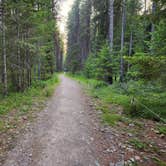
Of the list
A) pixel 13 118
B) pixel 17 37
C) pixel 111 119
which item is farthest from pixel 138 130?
pixel 17 37

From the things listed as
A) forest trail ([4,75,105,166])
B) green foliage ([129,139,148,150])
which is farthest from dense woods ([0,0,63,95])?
green foliage ([129,139,148,150])

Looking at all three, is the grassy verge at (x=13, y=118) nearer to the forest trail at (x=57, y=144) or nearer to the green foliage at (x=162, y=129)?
the forest trail at (x=57, y=144)

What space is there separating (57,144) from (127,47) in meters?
18.4

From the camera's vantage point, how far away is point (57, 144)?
143 inches

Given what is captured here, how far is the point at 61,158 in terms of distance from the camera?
122 inches

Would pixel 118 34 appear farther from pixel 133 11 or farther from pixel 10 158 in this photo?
pixel 10 158

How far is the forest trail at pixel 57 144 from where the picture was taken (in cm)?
302

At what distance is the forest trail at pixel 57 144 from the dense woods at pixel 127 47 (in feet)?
8.95

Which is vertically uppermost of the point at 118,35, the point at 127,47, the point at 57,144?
the point at 118,35

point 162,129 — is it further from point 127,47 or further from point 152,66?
point 127,47

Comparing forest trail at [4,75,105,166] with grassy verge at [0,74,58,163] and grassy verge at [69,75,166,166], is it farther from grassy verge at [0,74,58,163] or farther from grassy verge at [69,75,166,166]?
grassy verge at [69,75,166,166]

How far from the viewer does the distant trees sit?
21.7ft

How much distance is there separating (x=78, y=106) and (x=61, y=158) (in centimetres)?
398

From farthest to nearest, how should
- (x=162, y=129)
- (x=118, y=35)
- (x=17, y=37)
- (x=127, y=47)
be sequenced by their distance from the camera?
(x=127, y=47), (x=118, y=35), (x=17, y=37), (x=162, y=129)
